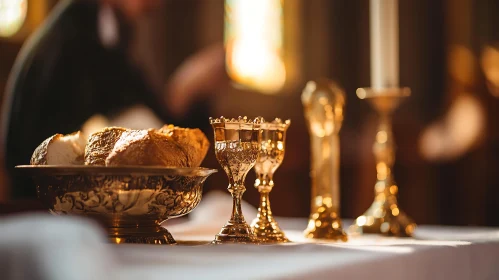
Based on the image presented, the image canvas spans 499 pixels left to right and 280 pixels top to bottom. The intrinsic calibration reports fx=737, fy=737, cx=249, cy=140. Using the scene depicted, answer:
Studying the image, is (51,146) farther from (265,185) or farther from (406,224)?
(406,224)

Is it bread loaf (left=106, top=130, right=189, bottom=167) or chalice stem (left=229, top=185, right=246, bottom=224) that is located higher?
bread loaf (left=106, top=130, right=189, bottom=167)

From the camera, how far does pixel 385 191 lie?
111 centimetres

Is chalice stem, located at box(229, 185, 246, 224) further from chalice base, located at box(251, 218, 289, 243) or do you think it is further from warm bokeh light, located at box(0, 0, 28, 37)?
warm bokeh light, located at box(0, 0, 28, 37)

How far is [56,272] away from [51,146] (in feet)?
1.30

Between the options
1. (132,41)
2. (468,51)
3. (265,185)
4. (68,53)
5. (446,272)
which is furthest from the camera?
(468,51)

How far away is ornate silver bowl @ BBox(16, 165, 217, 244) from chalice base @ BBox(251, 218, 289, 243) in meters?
0.13

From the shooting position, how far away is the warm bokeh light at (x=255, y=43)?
552cm

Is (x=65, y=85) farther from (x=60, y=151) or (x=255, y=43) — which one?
(x=255, y=43)

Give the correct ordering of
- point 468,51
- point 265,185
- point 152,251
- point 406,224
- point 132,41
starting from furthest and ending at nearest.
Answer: point 468,51 → point 132,41 → point 406,224 → point 265,185 → point 152,251

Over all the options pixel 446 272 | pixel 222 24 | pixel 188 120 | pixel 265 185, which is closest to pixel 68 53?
pixel 188 120

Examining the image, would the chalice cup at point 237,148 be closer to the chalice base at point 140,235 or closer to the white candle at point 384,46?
the chalice base at point 140,235

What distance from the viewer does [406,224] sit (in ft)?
3.46

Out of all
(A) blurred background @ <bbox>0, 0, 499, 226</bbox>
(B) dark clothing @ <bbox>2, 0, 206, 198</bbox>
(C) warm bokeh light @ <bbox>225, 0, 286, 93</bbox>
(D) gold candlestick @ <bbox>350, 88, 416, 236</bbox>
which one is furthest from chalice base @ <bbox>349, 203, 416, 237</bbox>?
(C) warm bokeh light @ <bbox>225, 0, 286, 93</bbox>

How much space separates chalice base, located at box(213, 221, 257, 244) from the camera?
2.50ft
